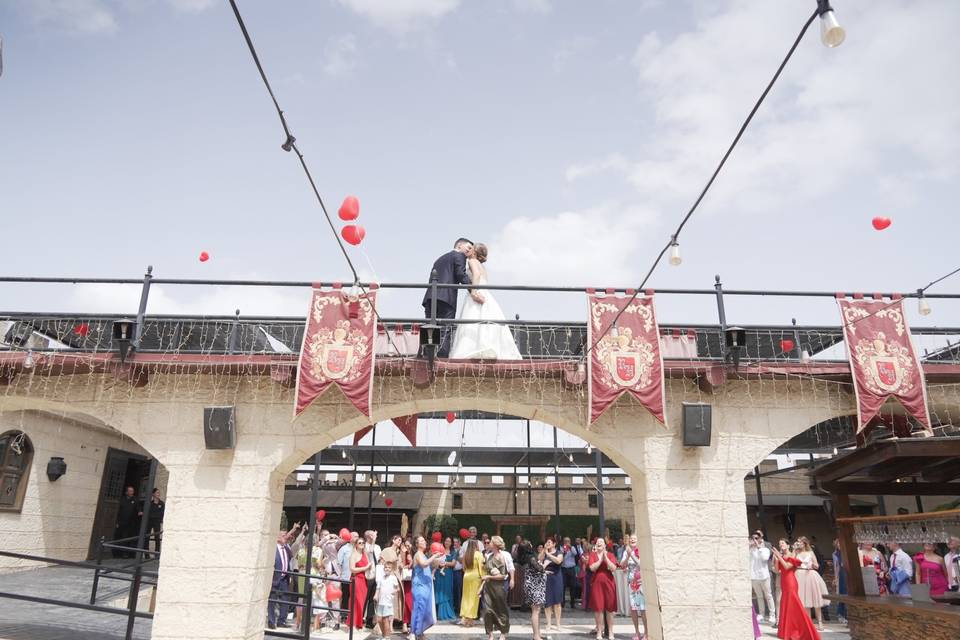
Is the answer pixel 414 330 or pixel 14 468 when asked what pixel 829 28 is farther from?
pixel 14 468

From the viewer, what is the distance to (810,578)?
11.4 meters

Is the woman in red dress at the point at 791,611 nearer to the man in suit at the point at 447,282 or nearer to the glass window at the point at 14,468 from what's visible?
the man in suit at the point at 447,282

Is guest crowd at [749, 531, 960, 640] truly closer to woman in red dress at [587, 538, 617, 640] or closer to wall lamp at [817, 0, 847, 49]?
woman in red dress at [587, 538, 617, 640]

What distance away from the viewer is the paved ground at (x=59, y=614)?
805cm

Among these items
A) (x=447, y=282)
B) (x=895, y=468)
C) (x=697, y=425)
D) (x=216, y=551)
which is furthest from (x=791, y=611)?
(x=216, y=551)

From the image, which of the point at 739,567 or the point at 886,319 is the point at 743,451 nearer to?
the point at 739,567

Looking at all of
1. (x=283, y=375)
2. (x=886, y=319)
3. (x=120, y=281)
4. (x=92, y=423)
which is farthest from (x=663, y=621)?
(x=92, y=423)

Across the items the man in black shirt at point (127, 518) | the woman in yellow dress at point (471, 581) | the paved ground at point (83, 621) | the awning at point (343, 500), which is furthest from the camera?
the awning at point (343, 500)

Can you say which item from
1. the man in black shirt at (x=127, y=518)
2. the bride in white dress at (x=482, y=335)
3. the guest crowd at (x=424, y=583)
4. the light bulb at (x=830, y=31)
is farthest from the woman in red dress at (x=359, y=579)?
the light bulb at (x=830, y=31)

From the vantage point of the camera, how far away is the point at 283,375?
25.5 ft

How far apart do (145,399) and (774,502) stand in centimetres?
1909

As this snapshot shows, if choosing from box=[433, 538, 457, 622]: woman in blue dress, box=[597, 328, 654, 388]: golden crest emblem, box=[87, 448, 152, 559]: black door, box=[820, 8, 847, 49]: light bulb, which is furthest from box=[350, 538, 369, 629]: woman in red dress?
box=[820, 8, 847, 49]: light bulb

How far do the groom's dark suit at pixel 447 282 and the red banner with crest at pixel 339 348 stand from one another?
1.08 m

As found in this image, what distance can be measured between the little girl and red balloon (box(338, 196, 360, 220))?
778 centimetres
